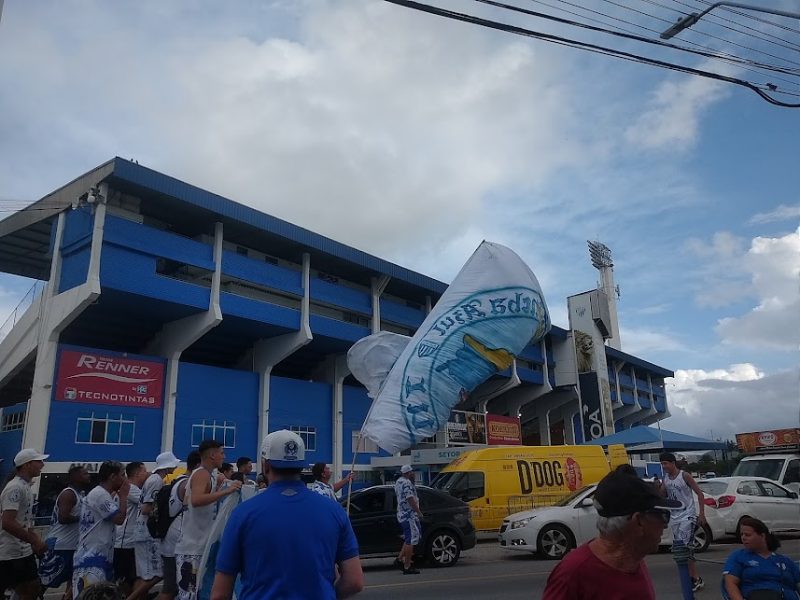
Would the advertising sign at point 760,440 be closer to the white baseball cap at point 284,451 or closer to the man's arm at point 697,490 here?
the man's arm at point 697,490

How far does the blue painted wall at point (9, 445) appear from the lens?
23719mm

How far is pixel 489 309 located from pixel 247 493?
597 cm

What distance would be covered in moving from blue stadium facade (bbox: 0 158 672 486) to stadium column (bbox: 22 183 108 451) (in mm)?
51

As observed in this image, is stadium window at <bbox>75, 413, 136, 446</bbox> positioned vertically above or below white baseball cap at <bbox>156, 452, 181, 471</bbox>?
above

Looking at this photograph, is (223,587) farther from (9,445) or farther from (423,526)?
(9,445)

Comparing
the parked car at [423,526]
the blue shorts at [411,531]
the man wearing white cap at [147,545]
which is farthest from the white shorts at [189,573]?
the parked car at [423,526]

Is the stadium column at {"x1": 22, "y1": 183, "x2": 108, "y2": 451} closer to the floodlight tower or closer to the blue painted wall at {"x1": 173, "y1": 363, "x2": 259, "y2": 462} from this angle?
the blue painted wall at {"x1": 173, "y1": 363, "x2": 259, "y2": 462}

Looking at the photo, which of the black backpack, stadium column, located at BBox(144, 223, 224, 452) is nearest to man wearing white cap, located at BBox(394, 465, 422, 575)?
the black backpack

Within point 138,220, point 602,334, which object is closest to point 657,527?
point 138,220

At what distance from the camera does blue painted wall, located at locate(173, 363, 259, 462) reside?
88.9ft

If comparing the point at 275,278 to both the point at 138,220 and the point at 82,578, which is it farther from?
the point at 82,578

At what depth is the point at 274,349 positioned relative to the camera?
1242 inches

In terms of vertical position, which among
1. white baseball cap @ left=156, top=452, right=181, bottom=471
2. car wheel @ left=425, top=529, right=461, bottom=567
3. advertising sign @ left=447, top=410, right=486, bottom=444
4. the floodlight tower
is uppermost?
the floodlight tower

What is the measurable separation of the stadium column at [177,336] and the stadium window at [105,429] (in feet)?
4.74
